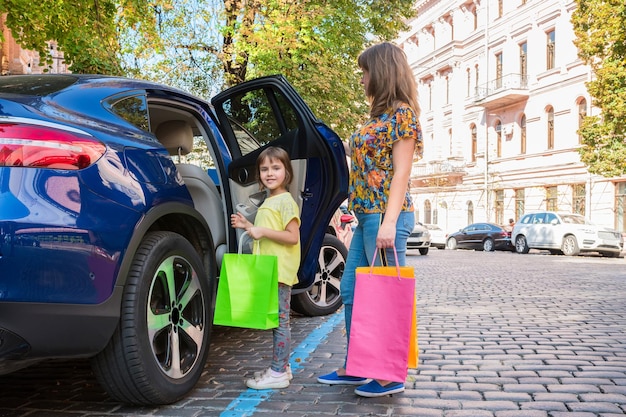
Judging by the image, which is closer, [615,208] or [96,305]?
[96,305]

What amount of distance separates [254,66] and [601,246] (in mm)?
12735

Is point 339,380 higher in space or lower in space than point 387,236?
lower

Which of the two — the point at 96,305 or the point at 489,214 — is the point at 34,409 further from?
the point at 489,214

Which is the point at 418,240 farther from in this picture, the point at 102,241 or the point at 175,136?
the point at 102,241

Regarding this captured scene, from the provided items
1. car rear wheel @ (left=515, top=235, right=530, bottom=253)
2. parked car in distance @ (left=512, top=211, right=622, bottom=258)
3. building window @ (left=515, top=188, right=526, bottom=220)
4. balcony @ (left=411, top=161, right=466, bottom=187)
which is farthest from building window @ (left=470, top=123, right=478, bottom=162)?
car rear wheel @ (left=515, top=235, right=530, bottom=253)

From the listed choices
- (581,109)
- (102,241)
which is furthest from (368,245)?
(581,109)

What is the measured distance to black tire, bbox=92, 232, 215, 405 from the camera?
9.72ft

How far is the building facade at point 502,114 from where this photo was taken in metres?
31.5

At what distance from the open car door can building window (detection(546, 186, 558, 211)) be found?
30413mm

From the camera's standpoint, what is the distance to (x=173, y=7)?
16625 mm

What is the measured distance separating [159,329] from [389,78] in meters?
1.80

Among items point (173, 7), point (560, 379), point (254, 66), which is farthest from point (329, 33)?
point (560, 379)

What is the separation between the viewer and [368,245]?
3596 mm

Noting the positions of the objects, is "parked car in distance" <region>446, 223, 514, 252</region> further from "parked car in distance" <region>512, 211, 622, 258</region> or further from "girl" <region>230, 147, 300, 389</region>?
"girl" <region>230, 147, 300, 389</region>
